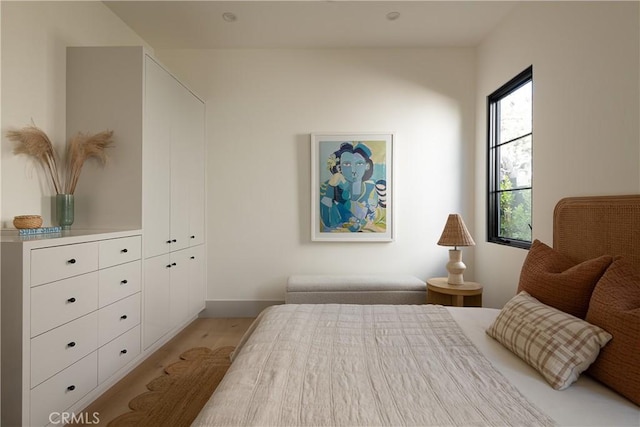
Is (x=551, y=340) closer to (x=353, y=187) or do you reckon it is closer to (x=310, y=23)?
(x=353, y=187)

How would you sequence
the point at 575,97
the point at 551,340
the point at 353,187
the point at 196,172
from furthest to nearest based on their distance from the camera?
the point at 353,187
the point at 196,172
the point at 575,97
the point at 551,340

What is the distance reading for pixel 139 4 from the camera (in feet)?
9.02

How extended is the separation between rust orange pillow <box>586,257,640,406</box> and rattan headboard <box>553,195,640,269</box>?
0.33 metres

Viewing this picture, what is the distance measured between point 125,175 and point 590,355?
2786 mm

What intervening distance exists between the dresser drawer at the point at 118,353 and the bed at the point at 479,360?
44.0 inches

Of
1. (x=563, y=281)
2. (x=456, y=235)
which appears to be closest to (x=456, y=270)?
(x=456, y=235)

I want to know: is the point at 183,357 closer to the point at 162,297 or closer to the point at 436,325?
the point at 162,297

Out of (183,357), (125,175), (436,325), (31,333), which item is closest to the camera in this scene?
(31,333)

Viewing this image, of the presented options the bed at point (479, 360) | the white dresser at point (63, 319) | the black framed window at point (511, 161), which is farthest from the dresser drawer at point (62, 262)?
the black framed window at point (511, 161)

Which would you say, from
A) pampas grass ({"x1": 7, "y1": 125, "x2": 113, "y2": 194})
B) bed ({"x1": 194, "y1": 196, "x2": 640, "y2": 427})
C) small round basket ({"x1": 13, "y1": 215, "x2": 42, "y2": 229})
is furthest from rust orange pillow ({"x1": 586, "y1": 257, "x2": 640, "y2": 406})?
pampas grass ({"x1": 7, "y1": 125, "x2": 113, "y2": 194})

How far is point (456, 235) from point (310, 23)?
2312mm

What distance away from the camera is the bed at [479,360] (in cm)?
96

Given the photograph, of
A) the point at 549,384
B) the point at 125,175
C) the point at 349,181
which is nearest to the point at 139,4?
the point at 125,175

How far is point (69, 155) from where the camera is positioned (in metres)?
2.34
